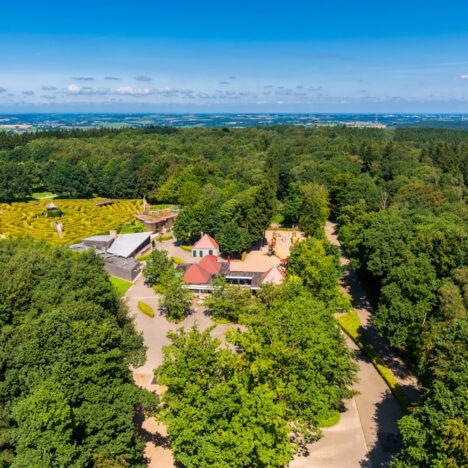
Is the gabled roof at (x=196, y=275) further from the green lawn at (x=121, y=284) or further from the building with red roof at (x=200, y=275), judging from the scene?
the green lawn at (x=121, y=284)

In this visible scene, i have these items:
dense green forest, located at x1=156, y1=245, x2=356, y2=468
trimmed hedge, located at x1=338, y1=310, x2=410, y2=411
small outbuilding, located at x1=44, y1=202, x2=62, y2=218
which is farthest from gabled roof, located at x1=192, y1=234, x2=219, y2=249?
small outbuilding, located at x1=44, y1=202, x2=62, y2=218

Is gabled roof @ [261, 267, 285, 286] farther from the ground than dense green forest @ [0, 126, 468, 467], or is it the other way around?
dense green forest @ [0, 126, 468, 467]

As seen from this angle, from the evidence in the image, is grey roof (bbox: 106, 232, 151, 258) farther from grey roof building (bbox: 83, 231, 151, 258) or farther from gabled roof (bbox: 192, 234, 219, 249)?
gabled roof (bbox: 192, 234, 219, 249)

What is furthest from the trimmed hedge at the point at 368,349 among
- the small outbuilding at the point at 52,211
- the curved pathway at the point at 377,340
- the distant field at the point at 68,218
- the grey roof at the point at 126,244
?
the small outbuilding at the point at 52,211

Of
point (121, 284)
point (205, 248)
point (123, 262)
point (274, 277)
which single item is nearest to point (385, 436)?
point (274, 277)

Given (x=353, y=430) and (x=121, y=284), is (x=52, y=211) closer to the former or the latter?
(x=121, y=284)

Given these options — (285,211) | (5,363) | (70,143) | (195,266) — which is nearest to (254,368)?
(5,363)
